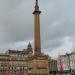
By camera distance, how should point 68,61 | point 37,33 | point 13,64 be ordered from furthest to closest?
point 68,61, point 13,64, point 37,33

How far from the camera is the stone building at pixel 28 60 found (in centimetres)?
5875

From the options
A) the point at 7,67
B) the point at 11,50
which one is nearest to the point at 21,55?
the point at 11,50

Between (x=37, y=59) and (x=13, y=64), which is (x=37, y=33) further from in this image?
(x=13, y=64)

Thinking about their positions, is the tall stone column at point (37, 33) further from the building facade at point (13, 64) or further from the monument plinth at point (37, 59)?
the building facade at point (13, 64)

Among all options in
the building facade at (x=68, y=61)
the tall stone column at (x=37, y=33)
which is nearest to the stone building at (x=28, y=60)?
the tall stone column at (x=37, y=33)

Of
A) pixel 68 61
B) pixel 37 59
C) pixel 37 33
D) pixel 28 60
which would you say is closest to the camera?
pixel 37 59

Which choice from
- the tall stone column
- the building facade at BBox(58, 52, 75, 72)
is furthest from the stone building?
the building facade at BBox(58, 52, 75, 72)

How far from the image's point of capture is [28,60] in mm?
102812

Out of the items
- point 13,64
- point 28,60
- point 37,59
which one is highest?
point 28,60

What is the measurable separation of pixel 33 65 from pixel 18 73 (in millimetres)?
48926

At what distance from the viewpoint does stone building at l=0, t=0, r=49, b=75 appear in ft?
193

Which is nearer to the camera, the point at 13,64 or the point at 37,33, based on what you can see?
the point at 37,33

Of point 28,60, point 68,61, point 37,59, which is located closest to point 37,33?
point 37,59

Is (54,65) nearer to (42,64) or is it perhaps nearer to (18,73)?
(18,73)
